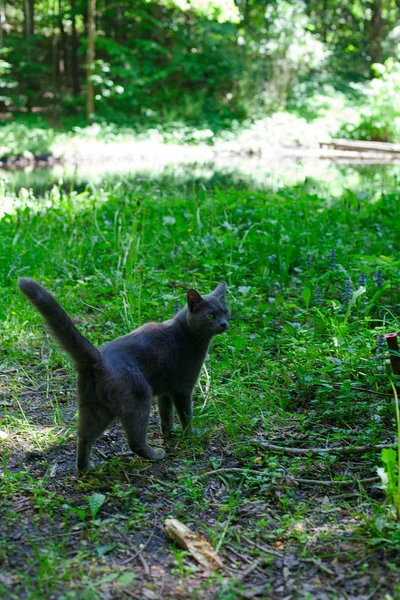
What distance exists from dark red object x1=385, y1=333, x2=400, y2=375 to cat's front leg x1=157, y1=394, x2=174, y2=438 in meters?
1.23

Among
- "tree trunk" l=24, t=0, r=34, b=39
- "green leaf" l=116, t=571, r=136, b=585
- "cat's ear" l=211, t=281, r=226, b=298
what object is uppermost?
"tree trunk" l=24, t=0, r=34, b=39

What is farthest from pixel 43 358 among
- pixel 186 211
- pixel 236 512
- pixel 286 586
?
pixel 186 211

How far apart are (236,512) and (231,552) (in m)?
0.29

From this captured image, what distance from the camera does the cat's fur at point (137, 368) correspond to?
2.92 metres

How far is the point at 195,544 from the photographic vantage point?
8.20 ft

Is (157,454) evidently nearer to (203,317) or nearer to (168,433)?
(168,433)

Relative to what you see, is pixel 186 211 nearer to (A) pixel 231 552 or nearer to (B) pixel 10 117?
(A) pixel 231 552

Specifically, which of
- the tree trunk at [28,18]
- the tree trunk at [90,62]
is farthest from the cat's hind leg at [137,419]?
the tree trunk at [28,18]

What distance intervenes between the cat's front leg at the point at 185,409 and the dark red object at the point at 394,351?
112cm

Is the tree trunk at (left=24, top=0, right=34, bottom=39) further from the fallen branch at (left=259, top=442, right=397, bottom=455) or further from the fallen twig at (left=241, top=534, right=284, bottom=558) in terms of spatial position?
the fallen twig at (left=241, top=534, right=284, bottom=558)

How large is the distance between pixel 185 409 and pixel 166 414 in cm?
13

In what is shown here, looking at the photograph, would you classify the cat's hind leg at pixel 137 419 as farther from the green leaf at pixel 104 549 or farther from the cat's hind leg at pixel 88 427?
the green leaf at pixel 104 549

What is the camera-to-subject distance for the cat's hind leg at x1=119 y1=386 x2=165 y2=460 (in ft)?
9.95

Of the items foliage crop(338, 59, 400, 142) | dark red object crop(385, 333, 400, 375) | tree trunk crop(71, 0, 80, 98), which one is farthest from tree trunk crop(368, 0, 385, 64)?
dark red object crop(385, 333, 400, 375)
